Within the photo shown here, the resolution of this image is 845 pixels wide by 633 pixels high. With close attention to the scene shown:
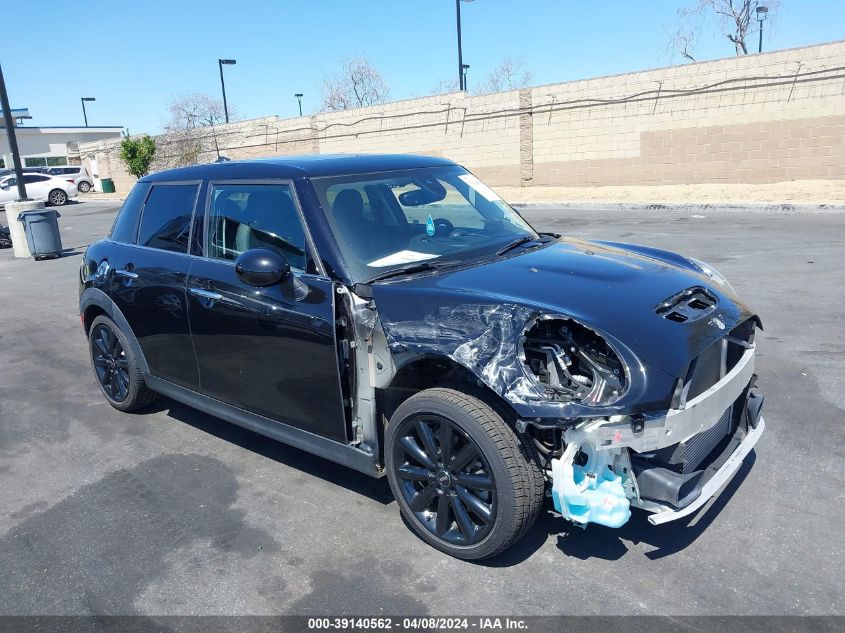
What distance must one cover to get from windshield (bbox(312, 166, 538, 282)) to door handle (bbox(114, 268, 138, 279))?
69.0 inches

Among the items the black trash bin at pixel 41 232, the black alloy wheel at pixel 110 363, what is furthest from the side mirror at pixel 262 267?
the black trash bin at pixel 41 232

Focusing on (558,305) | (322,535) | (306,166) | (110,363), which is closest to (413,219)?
(306,166)

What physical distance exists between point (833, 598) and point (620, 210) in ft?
55.9

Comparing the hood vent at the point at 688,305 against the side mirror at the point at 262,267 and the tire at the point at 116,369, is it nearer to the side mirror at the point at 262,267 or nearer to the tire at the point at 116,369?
the side mirror at the point at 262,267

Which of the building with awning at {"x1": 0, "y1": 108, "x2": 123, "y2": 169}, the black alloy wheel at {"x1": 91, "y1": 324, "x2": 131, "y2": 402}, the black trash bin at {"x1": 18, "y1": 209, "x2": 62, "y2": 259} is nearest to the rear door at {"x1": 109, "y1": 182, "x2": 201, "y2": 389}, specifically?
the black alloy wheel at {"x1": 91, "y1": 324, "x2": 131, "y2": 402}

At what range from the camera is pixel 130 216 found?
5.11 meters

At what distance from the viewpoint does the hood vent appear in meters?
3.11

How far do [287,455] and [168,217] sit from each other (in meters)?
1.80

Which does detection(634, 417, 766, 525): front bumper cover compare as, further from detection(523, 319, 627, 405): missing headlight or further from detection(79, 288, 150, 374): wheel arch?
detection(79, 288, 150, 374): wheel arch

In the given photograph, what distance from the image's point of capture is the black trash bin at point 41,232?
14.4 meters

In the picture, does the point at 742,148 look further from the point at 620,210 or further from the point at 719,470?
the point at 719,470

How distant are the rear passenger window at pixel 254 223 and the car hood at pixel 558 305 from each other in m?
0.71

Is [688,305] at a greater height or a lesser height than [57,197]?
greater

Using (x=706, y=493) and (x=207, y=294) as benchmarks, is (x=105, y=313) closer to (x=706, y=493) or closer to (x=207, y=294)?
(x=207, y=294)
